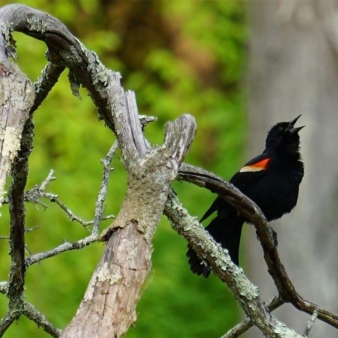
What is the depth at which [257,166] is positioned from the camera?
14.1 ft

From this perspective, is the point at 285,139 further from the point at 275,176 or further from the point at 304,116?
the point at 304,116

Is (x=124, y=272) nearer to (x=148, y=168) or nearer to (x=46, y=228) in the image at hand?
(x=148, y=168)

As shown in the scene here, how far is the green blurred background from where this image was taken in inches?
265

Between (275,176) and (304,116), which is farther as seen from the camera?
(304,116)

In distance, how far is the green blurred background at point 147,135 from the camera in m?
6.73

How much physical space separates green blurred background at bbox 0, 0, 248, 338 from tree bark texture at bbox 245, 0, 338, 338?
1.14 meters

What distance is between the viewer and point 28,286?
6293 mm

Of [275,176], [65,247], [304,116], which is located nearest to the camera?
[65,247]

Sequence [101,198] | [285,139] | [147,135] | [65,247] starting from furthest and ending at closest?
[147,135]
[285,139]
[101,198]
[65,247]

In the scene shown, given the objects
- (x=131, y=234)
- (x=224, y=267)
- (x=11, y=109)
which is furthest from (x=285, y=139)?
(x=11, y=109)

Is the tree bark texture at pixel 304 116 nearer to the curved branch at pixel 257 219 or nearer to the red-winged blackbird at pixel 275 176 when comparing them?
the red-winged blackbird at pixel 275 176

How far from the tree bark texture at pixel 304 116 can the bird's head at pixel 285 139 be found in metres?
2.45

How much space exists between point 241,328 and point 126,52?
859 cm

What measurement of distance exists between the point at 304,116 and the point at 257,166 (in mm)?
2730
